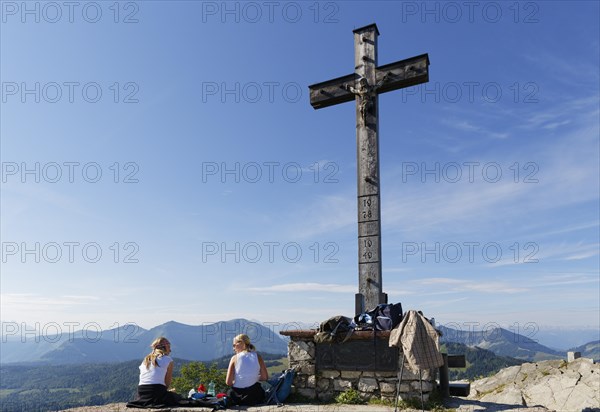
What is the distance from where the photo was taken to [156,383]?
28.3 ft

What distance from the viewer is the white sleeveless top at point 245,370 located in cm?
902

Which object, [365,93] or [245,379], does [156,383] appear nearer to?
[245,379]

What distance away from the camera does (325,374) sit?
954cm

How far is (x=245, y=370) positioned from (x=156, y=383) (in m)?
1.73

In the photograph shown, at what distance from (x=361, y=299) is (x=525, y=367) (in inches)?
599

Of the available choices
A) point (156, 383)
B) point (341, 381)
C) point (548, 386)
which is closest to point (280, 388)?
point (341, 381)

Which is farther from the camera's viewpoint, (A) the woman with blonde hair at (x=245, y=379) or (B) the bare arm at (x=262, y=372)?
(B) the bare arm at (x=262, y=372)

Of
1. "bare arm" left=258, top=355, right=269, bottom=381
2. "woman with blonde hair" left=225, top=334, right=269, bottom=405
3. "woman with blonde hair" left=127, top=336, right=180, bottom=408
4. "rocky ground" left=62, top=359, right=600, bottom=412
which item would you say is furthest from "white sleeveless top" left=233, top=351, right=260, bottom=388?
"woman with blonde hair" left=127, top=336, right=180, bottom=408

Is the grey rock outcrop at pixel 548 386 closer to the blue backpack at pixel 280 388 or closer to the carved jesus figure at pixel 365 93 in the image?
the blue backpack at pixel 280 388

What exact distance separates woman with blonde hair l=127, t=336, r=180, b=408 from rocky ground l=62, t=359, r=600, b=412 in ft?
1.06

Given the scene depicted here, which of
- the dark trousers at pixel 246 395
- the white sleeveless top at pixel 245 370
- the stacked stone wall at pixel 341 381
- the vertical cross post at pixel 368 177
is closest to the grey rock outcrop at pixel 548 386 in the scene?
the stacked stone wall at pixel 341 381

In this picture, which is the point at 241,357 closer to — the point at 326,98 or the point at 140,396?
the point at 140,396

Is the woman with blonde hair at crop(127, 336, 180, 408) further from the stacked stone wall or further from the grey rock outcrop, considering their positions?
the grey rock outcrop

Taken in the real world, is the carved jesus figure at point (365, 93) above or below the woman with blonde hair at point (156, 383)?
above
